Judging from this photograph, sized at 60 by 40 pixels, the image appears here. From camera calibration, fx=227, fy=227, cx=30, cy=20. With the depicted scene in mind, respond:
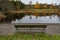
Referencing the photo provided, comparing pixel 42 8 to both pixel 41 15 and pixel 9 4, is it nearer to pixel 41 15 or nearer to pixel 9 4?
pixel 41 15

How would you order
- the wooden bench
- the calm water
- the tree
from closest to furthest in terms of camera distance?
the wooden bench < the calm water < the tree

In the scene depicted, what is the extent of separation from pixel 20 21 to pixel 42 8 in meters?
1.67

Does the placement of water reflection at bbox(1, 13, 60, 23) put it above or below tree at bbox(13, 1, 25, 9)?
below

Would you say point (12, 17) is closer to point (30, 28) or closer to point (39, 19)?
point (39, 19)

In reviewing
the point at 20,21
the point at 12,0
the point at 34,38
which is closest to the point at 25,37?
the point at 34,38

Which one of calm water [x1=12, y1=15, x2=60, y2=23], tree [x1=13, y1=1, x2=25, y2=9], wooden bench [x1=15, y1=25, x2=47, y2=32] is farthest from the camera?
tree [x1=13, y1=1, x2=25, y2=9]

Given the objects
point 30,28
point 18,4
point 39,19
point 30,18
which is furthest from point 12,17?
point 30,28

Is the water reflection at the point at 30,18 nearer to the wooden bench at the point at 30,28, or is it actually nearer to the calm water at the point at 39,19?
the calm water at the point at 39,19

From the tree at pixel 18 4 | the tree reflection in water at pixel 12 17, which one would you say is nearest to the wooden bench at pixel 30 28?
the tree reflection in water at pixel 12 17

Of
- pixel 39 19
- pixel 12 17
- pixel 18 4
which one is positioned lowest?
pixel 39 19

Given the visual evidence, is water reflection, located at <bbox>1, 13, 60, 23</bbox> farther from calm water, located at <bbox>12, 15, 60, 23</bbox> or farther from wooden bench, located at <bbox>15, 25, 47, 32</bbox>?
wooden bench, located at <bbox>15, 25, 47, 32</bbox>

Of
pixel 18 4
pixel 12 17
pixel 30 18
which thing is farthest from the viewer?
pixel 12 17

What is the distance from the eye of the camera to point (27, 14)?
560 inches

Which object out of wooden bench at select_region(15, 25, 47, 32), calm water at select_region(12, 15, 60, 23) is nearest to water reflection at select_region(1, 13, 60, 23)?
calm water at select_region(12, 15, 60, 23)
